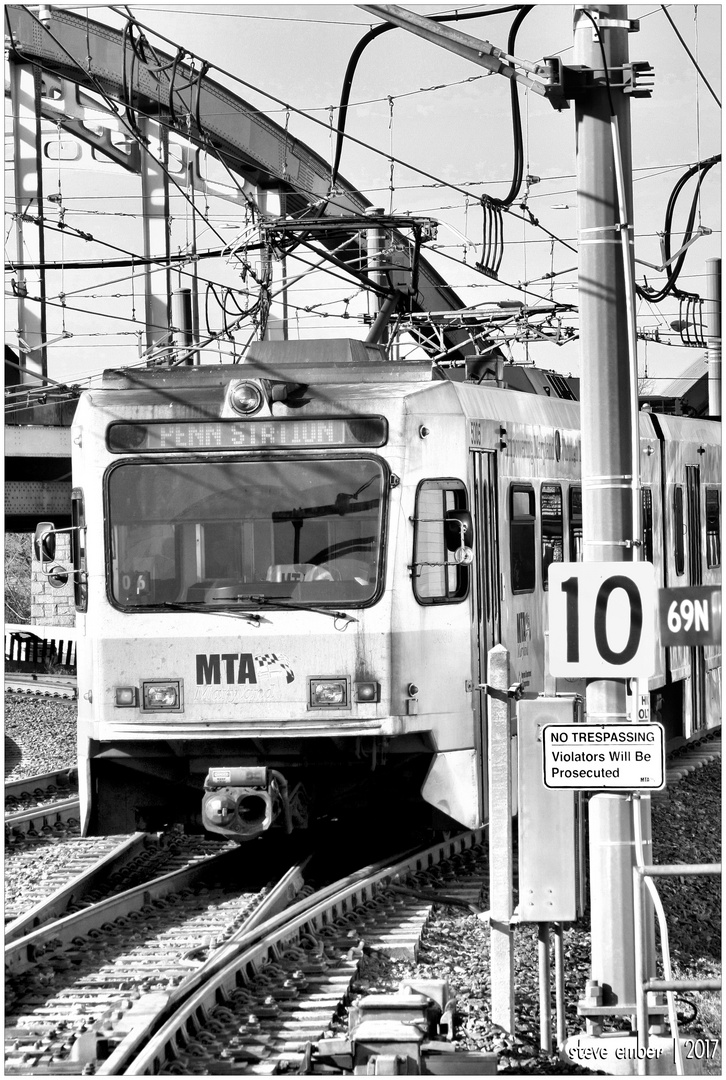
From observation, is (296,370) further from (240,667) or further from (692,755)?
(692,755)

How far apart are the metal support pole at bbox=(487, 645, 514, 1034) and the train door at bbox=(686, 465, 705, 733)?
827 centimetres

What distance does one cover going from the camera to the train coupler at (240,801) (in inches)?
336

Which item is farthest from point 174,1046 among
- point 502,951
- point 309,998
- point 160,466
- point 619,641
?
point 160,466

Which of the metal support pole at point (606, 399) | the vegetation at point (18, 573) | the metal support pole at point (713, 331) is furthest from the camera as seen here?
the vegetation at point (18, 573)

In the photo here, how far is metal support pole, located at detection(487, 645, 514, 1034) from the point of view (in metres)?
5.98

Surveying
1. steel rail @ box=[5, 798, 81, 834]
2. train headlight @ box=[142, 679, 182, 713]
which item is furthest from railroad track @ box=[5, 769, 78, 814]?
train headlight @ box=[142, 679, 182, 713]

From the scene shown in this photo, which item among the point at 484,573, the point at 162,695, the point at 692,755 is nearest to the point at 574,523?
the point at 484,573

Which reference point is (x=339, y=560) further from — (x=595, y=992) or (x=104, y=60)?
(x=104, y=60)

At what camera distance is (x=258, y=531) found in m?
8.58

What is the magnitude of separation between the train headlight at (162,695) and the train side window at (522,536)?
2.43 metres

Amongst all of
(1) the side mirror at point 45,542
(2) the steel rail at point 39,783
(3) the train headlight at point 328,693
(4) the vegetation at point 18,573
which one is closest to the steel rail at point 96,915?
(3) the train headlight at point 328,693

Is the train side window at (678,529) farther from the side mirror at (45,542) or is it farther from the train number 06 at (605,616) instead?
the train number 06 at (605,616)

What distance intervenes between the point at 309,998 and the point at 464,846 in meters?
3.61

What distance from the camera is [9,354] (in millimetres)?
22672
